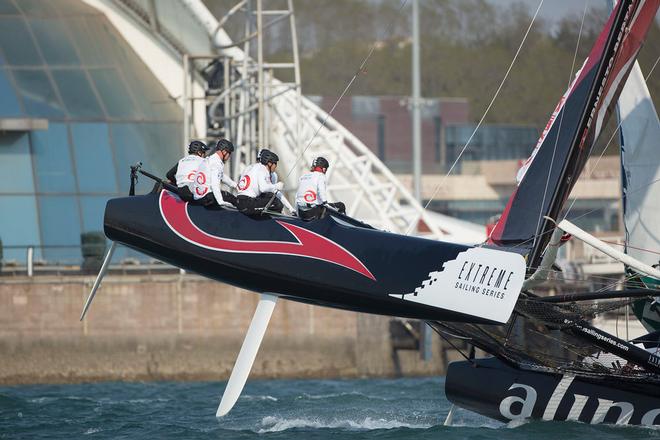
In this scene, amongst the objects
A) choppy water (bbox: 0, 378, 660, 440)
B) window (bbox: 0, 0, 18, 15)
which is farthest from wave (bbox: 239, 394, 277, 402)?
window (bbox: 0, 0, 18, 15)

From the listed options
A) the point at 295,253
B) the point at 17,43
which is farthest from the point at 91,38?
the point at 295,253

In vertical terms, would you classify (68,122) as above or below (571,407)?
above

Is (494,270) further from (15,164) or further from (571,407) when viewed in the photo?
(15,164)

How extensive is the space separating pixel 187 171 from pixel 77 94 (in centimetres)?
1561

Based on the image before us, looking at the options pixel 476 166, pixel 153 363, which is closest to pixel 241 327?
pixel 153 363

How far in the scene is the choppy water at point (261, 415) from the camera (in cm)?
1648

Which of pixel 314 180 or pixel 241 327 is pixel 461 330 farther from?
pixel 241 327

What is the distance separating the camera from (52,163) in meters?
30.2

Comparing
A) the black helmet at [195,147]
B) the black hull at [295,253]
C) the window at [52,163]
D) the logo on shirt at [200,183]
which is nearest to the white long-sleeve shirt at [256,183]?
the black hull at [295,253]

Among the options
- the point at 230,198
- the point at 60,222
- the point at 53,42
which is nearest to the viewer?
the point at 230,198

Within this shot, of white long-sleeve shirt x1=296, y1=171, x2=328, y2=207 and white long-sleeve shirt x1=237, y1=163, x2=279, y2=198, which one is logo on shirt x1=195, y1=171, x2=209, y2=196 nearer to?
white long-sleeve shirt x1=237, y1=163, x2=279, y2=198

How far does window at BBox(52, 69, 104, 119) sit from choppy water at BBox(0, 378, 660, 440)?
8.72 m

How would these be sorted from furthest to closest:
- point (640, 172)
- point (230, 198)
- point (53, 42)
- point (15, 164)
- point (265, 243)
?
point (53, 42) → point (15, 164) → point (640, 172) → point (230, 198) → point (265, 243)

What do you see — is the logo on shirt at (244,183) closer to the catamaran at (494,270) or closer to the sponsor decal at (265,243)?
the catamaran at (494,270)
